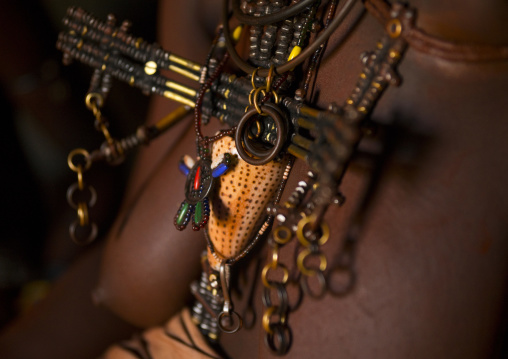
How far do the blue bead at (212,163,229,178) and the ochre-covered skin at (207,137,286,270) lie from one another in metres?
0.02

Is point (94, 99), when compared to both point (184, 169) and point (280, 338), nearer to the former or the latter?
point (184, 169)

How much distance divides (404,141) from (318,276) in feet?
0.51

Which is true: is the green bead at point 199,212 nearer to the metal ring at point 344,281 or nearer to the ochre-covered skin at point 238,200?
the ochre-covered skin at point 238,200

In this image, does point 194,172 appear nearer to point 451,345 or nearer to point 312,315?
point 312,315

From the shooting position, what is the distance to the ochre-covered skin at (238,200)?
537 millimetres

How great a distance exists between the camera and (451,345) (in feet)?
1.43

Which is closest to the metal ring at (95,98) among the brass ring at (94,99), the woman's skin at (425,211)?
the brass ring at (94,99)

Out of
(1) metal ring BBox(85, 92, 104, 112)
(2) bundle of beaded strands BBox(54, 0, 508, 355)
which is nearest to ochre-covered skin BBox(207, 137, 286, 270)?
(2) bundle of beaded strands BBox(54, 0, 508, 355)

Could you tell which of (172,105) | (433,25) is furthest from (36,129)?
(433,25)

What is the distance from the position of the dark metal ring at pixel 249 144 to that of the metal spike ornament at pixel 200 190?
5cm

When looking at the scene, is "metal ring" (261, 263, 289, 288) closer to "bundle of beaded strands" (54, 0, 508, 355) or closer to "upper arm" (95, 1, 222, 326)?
"bundle of beaded strands" (54, 0, 508, 355)

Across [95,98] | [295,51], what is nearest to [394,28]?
[295,51]

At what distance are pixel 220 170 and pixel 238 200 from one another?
0.16ft

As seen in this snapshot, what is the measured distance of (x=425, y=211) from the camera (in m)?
0.43
